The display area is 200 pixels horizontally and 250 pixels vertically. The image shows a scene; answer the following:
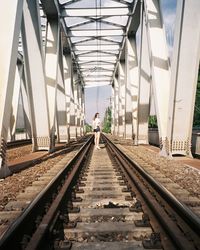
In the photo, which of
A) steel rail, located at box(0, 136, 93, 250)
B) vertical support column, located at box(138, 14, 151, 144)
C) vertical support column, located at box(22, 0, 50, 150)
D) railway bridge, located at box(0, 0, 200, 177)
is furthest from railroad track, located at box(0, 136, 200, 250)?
vertical support column, located at box(138, 14, 151, 144)

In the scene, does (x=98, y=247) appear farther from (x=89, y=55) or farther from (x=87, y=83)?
(x=87, y=83)

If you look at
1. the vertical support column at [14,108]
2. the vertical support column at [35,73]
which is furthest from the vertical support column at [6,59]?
the vertical support column at [14,108]

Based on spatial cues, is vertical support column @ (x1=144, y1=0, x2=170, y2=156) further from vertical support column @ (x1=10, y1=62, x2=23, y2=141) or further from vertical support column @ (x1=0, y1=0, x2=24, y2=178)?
vertical support column @ (x1=10, y1=62, x2=23, y2=141)

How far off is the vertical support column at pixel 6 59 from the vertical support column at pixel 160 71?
5.68m

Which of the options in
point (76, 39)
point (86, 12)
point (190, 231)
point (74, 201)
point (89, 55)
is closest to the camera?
point (190, 231)

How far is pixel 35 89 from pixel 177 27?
582cm

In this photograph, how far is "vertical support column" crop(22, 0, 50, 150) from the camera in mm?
11492

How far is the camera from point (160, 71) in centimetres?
1165

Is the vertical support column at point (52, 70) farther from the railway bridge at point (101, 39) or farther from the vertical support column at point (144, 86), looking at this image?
the vertical support column at point (144, 86)

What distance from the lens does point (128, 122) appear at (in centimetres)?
2628

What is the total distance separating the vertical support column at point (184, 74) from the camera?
8.76 metres

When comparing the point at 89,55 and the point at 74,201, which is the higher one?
the point at 89,55

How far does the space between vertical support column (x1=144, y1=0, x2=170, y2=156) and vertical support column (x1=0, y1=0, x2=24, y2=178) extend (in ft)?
18.6

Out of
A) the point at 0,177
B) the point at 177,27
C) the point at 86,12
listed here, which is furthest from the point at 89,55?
the point at 0,177
